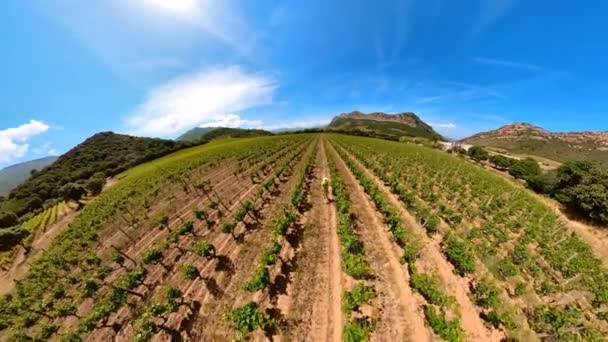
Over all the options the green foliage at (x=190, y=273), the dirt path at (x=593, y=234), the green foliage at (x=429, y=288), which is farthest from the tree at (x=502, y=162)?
the green foliage at (x=190, y=273)

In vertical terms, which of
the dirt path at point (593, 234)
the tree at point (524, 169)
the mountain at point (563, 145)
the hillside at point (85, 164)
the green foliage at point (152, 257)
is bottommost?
the hillside at point (85, 164)

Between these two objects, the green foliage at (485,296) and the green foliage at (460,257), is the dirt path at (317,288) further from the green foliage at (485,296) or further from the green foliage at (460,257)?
the green foliage at (460,257)

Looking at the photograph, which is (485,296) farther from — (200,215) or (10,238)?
(10,238)

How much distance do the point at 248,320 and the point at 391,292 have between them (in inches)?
277

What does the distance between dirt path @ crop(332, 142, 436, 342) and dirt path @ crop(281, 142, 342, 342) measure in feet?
6.41

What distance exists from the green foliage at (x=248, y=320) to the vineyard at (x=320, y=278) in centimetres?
5

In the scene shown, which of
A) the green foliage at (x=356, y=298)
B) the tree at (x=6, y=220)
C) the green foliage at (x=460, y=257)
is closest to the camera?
the green foliage at (x=356, y=298)

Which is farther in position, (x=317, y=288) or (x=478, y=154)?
(x=478, y=154)

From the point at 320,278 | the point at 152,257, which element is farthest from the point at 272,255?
the point at 152,257

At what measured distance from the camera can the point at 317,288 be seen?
1170 cm

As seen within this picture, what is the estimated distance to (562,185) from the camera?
30.7 meters

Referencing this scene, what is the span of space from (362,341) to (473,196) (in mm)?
24410

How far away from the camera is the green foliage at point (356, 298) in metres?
10.1

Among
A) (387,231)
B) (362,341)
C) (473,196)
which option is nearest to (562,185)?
(473,196)
